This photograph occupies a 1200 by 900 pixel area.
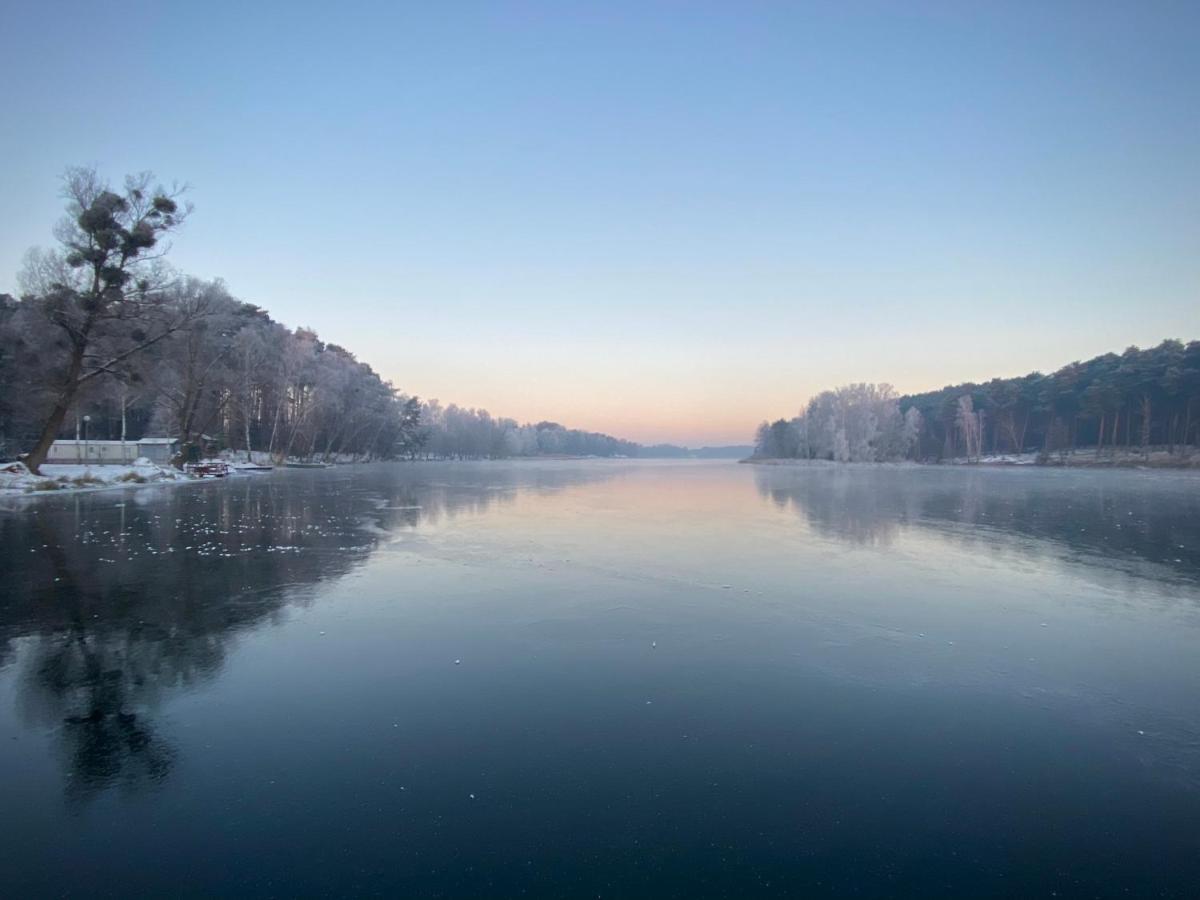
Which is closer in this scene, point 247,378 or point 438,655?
point 438,655

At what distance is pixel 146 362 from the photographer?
30.0m

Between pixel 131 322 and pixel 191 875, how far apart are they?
3417cm

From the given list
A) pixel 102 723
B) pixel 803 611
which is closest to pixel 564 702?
pixel 102 723

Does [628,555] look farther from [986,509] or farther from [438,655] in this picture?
[986,509]

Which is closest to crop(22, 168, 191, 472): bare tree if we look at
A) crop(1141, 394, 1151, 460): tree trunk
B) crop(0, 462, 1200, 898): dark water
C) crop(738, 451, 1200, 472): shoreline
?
crop(0, 462, 1200, 898): dark water

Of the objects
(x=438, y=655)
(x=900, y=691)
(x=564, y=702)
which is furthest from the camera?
(x=438, y=655)

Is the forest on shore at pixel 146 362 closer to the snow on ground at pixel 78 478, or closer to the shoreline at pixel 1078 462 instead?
the snow on ground at pixel 78 478

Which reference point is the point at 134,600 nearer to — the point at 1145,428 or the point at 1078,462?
the point at 1145,428

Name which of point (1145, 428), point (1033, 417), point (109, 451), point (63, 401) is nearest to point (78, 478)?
point (63, 401)

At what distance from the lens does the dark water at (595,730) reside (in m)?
3.27

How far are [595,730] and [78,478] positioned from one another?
35292 millimetres

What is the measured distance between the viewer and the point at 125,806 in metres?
3.72

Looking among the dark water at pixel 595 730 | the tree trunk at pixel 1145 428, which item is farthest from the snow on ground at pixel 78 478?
the tree trunk at pixel 1145 428

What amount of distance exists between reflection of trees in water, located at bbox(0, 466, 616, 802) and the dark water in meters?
0.06
